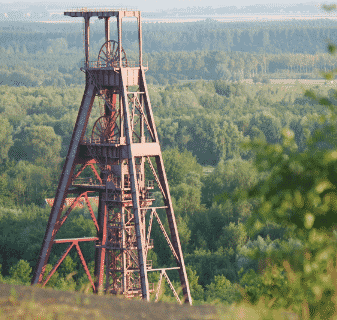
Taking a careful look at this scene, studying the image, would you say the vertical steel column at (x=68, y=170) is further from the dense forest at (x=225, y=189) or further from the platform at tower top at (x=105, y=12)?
the platform at tower top at (x=105, y=12)

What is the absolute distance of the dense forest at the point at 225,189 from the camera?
955cm

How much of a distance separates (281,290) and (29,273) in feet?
115

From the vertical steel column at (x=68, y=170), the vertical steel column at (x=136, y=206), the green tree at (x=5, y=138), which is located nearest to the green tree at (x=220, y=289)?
the vertical steel column at (x=68, y=170)

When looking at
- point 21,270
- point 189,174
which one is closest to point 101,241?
point 21,270

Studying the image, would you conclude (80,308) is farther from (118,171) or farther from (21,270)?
(21,270)

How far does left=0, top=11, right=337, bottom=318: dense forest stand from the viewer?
376 inches

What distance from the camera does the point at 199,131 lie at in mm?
110562

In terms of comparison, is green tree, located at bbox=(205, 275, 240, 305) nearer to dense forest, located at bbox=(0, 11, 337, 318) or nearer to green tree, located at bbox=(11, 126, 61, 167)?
dense forest, located at bbox=(0, 11, 337, 318)

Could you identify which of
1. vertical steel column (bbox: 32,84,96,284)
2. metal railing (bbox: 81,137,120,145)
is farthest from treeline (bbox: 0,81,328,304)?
metal railing (bbox: 81,137,120,145)

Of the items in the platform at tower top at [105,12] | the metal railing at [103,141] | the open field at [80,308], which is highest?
the platform at tower top at [105,12]

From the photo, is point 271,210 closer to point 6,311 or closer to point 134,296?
point 6,311

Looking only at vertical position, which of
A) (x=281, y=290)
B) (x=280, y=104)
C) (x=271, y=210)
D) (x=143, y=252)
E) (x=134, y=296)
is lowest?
(x=280, y=104)

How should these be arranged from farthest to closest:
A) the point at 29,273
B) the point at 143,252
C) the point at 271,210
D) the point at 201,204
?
the point at 201,204, the point at 29,273, the point at 143,252, the point at 271,210

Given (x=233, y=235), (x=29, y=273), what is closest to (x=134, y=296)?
(x=29, y=273)
